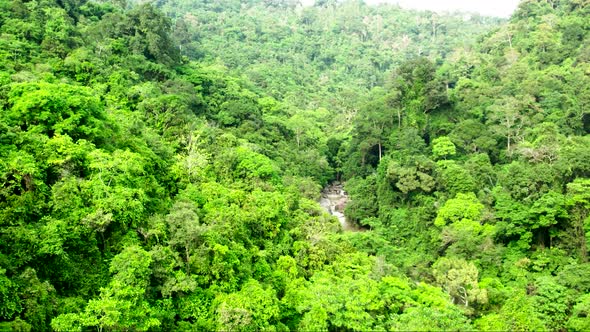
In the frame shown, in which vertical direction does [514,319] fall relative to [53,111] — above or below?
below

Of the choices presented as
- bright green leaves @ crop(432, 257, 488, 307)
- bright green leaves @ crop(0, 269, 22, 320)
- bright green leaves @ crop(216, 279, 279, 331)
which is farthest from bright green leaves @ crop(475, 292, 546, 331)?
bright green leaves @ crop(0, 269, 22, 320)

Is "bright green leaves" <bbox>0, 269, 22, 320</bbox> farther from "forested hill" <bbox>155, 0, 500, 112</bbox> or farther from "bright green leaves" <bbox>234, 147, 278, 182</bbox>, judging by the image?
"forested hill" <bbox>155, 0, 500, 112</bbox>

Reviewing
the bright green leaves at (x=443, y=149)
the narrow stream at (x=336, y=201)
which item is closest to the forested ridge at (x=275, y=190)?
the bright green leaves at (x=443, y=149)

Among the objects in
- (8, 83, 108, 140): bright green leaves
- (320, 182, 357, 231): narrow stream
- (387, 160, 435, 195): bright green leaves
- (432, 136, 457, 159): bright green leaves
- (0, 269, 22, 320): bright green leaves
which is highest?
(8, 83, 108, 140): bright green leaves

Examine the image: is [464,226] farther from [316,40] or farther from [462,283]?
[316,40]

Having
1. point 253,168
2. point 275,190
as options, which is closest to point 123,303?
point 275,190

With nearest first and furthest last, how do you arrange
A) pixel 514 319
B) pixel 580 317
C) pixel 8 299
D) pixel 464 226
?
pixel 8 299, pixel 514 319, pixel 580 317, pixel 464 226

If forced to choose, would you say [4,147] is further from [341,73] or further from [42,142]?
[341,73]
